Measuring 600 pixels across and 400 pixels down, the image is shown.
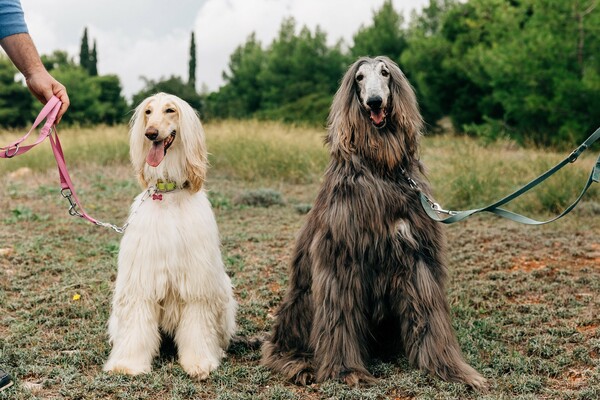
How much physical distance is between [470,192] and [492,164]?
1096mm

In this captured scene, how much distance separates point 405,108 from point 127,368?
A: 2.17m

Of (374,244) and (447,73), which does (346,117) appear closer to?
(374,244)

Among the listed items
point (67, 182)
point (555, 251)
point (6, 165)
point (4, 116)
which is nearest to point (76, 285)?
point (67, 182)

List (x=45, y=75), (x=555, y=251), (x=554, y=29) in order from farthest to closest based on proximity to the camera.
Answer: (x=554, y=29) → (x=555, y=251) → (x=45, y=75)

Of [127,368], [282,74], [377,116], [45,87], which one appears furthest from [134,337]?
[282,74]

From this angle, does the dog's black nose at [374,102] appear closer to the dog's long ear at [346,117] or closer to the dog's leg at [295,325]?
the dog's long ear at [346,117]

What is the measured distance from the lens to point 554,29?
571 inches

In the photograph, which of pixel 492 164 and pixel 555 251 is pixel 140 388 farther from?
pixel 492 164

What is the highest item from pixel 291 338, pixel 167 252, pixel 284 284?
pixel 167 252

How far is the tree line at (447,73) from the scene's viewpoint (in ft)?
47.1

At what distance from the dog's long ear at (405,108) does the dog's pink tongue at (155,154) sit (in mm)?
1318

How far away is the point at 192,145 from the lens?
12.0 feet

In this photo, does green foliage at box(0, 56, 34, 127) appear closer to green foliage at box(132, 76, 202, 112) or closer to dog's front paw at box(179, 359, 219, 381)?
green foliage at box(132, 76, 202, 112)

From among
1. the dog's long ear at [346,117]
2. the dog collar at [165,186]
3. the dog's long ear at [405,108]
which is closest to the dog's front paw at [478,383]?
the dog's long ear at [405,108]
